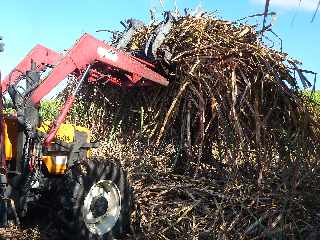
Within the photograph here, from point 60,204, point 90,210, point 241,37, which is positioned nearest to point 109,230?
point 90,210

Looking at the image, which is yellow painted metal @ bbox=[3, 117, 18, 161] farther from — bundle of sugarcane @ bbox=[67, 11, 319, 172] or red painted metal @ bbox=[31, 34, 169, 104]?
bundle of sugarcane @ bbox=[67, 11, 319, 172]

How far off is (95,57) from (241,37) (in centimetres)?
173

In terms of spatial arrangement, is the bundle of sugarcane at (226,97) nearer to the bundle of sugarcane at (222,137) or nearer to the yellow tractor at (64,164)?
the bundle of sugarcane at (222,137)

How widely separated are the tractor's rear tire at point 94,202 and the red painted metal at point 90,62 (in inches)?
32.1

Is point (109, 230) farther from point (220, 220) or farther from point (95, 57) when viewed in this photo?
point (95, 57)

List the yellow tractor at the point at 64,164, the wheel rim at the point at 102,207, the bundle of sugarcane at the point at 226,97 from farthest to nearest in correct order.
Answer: the bundle of sugarcane at the point at 226,97
the wheel rim at the point at 102,207
the yellow tractor at the point at 64,164

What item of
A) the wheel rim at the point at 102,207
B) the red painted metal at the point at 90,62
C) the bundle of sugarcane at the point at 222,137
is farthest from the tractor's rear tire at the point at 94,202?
the red painted metal at the point at 90,62

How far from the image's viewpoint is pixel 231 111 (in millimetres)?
4828

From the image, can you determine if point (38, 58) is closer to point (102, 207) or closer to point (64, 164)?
point (64, 164)

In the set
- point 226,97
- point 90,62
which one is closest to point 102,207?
point 90,62

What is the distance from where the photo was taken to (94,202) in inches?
176

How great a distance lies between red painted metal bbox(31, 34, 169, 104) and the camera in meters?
4.09

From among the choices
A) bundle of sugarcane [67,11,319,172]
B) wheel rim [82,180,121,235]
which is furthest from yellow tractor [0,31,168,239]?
bundle of sugarcane [67,11,319,172]

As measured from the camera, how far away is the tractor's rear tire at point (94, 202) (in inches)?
165
